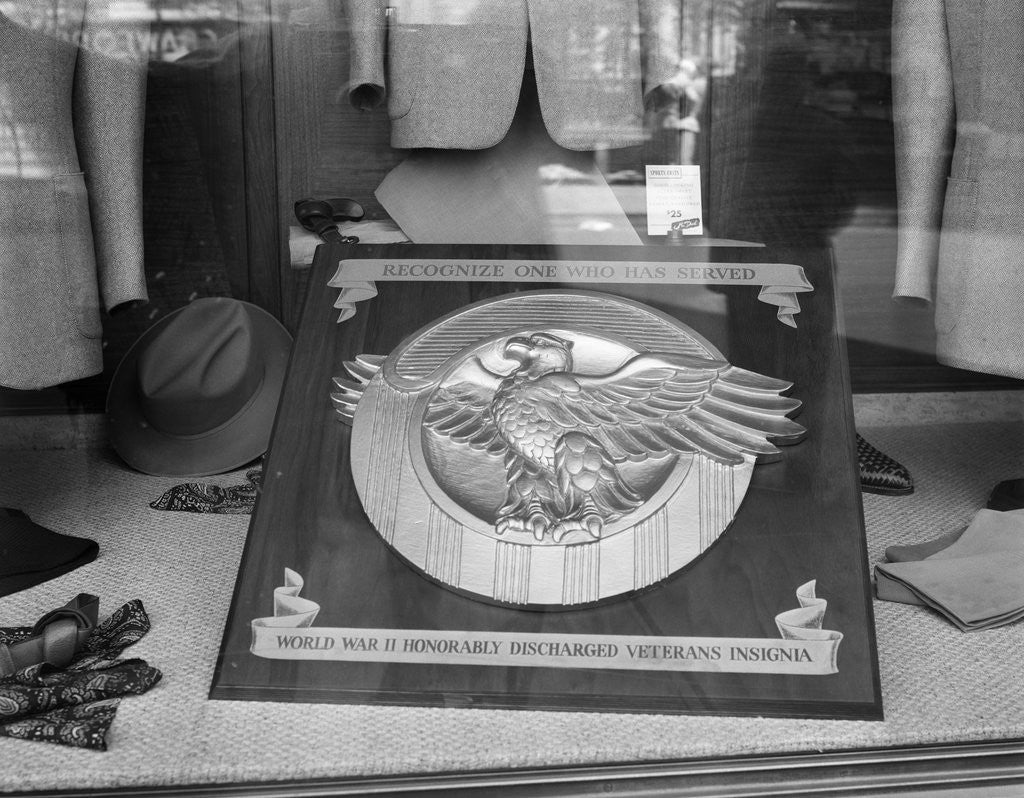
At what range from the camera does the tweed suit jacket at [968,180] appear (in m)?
1.19

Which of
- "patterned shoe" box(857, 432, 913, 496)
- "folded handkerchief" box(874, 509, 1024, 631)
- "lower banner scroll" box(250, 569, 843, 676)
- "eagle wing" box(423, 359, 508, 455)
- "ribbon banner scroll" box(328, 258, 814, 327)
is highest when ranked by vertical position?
"ribbon banner scroll" box(328, 258, 814, 327)

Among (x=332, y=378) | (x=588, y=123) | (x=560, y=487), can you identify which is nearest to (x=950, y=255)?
(x=588, y=123)

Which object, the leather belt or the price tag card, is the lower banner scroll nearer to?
the leather belt

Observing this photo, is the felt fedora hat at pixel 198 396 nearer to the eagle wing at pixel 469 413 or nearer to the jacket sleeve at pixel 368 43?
the jacket sleeve at pixel 368 43

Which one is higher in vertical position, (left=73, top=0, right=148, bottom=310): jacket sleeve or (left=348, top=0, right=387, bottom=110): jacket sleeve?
(left=348, top=0, right=387, bottom=110): jacket sleeve

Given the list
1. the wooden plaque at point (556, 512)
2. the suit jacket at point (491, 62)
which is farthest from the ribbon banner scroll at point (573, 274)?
the suit jacket at point (491, 62)

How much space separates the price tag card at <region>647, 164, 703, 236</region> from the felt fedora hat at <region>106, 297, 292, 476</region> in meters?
0.58

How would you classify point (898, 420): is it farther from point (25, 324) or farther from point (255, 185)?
point (25, 324)

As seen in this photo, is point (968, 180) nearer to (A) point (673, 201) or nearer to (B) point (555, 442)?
(A) point (673, 201)

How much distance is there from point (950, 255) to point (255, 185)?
3.23 feet

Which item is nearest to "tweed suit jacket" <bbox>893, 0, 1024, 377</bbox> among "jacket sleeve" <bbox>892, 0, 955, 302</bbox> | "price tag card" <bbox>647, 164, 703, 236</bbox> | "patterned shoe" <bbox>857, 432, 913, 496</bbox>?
"jacket sleeve" <bbox>892, 0, 955, 302</bbox>

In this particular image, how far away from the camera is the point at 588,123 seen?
1.29 m

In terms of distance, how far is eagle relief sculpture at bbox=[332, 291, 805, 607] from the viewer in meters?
0.88

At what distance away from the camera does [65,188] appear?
1163mm
